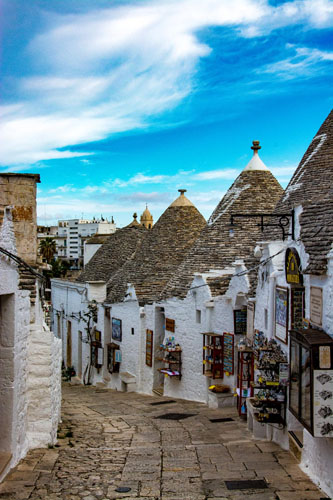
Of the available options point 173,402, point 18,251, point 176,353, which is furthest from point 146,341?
point 18,251

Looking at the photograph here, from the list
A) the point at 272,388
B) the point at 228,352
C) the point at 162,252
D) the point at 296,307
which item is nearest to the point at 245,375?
the point at 228,352

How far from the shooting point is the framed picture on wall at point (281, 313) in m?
9.08

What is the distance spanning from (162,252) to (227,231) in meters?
4.30

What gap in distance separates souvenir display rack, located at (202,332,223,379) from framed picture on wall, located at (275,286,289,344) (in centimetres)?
516

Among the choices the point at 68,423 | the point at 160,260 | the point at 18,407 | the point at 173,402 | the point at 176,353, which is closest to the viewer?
the point at 18,407

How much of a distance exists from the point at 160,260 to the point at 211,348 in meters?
7.34

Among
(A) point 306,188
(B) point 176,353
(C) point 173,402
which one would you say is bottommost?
(C) point 173,402

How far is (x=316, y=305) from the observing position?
292 inches

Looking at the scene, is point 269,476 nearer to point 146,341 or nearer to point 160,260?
point 146,341

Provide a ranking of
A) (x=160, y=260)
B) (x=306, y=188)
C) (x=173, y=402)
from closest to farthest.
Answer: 1. (x=306, y=188)
2. (x=173, y=402)
3. (x=160, y=260)

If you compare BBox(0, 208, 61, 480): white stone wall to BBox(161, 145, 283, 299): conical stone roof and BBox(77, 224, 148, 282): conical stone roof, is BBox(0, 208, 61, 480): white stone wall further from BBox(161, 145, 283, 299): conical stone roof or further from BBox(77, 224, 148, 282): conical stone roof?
BBox(77, 224, 148, 282): conical stone roof

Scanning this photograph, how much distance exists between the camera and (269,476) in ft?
25.5

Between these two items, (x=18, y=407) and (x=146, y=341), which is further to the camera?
(x=146, y=341)

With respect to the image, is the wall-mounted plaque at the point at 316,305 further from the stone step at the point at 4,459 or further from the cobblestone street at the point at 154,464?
the stone step at the point at 4,459
